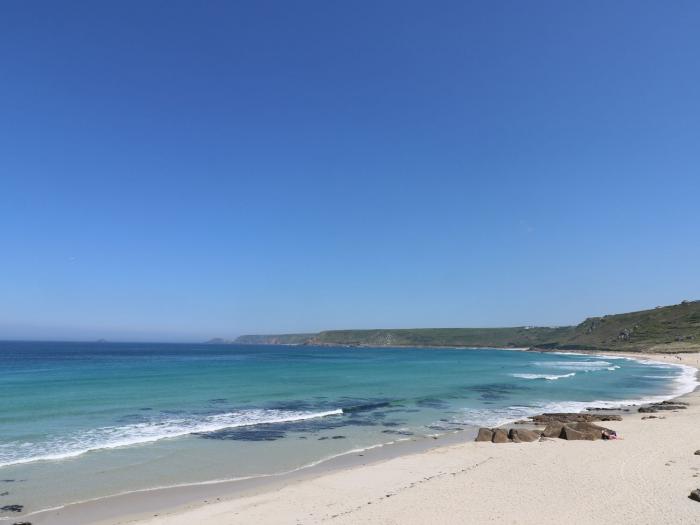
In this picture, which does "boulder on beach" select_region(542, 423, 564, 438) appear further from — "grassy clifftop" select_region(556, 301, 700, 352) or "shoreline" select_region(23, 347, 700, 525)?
"grassy clifftop" select_region(556, 301, 700, 352)

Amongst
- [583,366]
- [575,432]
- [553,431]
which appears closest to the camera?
[575,432]

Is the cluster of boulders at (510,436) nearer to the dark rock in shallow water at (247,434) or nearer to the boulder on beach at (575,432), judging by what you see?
the boulder on beach at (575,432)

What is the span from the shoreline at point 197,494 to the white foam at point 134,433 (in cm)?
665

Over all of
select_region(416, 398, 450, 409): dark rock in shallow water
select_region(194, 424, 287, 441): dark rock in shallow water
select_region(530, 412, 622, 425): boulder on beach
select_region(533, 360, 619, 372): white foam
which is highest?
select_region(194, 424, 287, 441): dark rock in shallow water

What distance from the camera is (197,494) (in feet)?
48.5

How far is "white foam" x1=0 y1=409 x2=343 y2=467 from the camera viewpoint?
19.5m

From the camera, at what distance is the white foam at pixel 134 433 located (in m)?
19.5

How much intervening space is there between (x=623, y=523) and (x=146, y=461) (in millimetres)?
16598

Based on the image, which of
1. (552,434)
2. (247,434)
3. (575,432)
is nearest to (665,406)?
(575,432)

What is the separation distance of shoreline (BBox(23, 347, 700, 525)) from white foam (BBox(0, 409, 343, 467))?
262 inches

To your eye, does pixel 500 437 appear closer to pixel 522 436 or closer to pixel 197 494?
pixel 522 436

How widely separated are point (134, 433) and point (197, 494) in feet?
36.6

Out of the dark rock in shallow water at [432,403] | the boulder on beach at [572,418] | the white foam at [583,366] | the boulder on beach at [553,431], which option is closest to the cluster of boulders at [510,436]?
the boulder on beach at [553,431]

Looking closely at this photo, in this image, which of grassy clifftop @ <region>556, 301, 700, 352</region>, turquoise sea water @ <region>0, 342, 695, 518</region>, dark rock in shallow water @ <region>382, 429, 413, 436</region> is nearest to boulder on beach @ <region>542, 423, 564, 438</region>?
turquoise sea water @ <region>0, 342, 695, 518</region>
